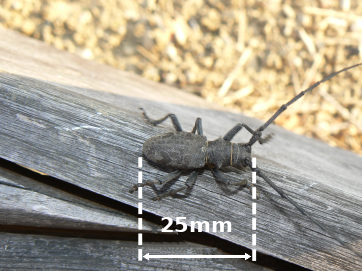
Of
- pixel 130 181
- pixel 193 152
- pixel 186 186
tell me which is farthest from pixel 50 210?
pixel 193 152

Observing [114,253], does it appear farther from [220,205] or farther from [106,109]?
[106,109]

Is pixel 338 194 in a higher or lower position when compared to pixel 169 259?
higher

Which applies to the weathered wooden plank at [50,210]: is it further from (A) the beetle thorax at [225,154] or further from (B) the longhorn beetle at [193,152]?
(A) the beetle thorax at [225,154]

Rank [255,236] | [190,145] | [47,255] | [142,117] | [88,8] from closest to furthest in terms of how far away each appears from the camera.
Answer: [47,255], [255,236], [142,117], [190,145], [88,8]

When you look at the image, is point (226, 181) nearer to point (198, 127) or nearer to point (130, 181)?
point (130, 181)

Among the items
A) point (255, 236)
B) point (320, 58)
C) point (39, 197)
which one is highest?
point (320, 58)

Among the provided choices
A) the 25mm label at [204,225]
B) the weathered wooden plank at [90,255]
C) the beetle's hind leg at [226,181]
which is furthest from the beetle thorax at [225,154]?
the weathered wooden plank at [90,255]

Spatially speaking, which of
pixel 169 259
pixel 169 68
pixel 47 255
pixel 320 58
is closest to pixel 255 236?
pixel 169 259
